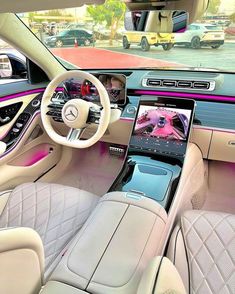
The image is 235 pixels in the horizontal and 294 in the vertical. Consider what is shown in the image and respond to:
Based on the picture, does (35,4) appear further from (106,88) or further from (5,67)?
(5,67)

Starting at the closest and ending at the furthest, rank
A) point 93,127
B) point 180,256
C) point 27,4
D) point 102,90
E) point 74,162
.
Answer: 1. point 27,4
2. point 180,256
3. point 102,90
4. point 93,127
5. point 74,162

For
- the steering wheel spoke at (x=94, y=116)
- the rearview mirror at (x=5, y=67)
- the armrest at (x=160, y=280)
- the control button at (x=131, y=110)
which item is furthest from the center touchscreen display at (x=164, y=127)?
the rearview mirror at (x=5, y=67)

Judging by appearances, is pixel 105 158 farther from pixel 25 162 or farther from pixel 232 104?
pixel 232 104

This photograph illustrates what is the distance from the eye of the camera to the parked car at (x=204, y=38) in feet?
6.66

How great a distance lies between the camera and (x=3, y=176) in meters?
2.09

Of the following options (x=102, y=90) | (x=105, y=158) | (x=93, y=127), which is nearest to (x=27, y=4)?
(x=102, y=90)

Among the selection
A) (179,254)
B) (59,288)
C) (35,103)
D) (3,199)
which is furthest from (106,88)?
Answer: (59,288)

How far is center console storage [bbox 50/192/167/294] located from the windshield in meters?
1.06

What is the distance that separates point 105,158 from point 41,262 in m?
1.81

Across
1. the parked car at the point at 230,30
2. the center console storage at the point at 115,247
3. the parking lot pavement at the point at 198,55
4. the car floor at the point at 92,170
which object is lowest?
the car floor at the point at 92,170

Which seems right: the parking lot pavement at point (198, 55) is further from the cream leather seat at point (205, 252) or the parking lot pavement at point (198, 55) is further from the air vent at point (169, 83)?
the cream leather seat at point (205, 252)

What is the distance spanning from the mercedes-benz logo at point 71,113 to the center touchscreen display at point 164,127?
44 cm

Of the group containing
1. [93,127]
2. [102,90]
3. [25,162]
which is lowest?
[25,162]

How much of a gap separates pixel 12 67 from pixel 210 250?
197cm
